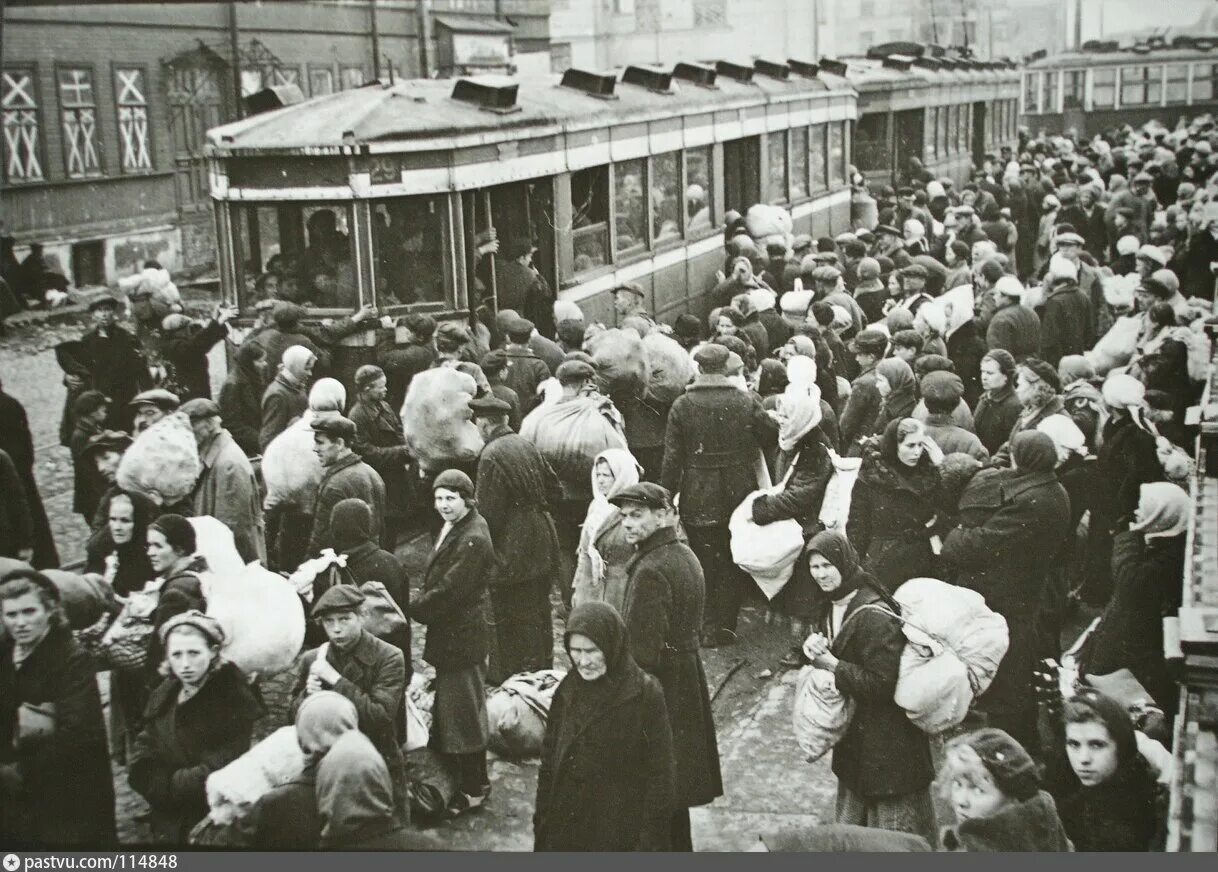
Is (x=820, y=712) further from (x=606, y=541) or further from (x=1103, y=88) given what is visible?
(x=1103, y=88)

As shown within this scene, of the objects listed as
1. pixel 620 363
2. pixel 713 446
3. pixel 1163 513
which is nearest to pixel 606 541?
pixel 713 446

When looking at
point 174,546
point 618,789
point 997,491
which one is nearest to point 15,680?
point 174,546

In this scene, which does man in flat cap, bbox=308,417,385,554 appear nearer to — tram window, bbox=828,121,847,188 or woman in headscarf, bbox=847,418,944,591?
woman in headscarf, bbox=847,418,944,591

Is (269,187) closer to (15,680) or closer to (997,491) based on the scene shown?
(15,680)

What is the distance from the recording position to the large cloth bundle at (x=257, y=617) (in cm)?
455

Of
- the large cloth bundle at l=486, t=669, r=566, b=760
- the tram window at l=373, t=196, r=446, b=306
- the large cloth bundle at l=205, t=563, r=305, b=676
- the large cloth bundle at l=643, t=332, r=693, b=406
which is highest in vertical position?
the tram window at l=373, t=196, r=446, b=306

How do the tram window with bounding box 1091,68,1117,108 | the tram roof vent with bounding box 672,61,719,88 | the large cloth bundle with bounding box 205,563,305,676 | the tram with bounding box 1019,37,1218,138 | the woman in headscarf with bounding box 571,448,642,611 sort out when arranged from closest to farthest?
the large cloth bundle with bounding box 205,563,305,676
the woman in headscarf with bounding box 571,448,642,611
the tram with bounding box 1019,37,1218,138
the tram window with bounding box 1091,68,1117,108
the tram roof vent with bounding box 672,61,719,88

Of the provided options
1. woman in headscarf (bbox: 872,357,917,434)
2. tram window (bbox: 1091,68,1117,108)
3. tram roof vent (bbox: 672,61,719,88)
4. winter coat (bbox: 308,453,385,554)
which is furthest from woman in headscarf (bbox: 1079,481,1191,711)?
tram roof vent (bbox: 672,61,719,88)

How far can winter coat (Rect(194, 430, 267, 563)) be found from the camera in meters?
5.29

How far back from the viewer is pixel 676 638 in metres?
4.29

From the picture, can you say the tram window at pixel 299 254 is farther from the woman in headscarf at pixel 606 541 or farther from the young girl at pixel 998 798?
the young girl at pixel 998 798

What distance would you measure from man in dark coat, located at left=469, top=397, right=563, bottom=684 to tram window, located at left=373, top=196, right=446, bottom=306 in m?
2.10

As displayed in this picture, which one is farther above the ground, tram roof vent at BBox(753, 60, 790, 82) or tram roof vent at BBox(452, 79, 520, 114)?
tram roof vent at BBox(753, 60, 790, 82)

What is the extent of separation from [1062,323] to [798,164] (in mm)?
5786
